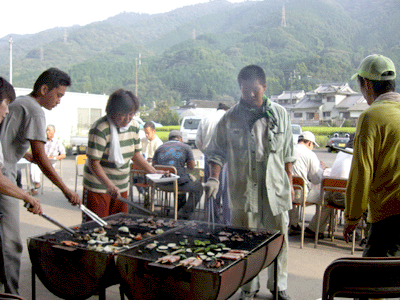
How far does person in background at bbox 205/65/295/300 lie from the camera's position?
326 centimetres

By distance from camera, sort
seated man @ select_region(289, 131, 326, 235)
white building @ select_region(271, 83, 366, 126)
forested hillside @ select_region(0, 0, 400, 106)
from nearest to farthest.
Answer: seated man @ select_region(289, 131, 326, 235) < forested hillside @ select_region(0, 0, 400, 106) < white building @ select_region(271, 83, 366, 126)

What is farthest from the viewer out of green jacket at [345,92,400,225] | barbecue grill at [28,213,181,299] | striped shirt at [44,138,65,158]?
striped shirt at [44,138,65,158]

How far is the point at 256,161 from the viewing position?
3.31m

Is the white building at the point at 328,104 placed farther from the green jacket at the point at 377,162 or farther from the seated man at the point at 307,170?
the green jacket at the point at 377,162

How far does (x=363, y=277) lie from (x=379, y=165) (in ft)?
2.25

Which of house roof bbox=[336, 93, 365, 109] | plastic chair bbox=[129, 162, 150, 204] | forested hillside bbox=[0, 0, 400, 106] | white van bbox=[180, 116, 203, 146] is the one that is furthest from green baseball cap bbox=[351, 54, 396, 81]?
house roof bbox=[336, 93, 365, 109]

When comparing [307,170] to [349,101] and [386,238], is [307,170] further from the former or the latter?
[349,101]

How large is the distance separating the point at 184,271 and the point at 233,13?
93.6 m

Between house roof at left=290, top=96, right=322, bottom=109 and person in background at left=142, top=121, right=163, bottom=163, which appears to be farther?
house roof at left=290, top=96, right=322, bottom=109

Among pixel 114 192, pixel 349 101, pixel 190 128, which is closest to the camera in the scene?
pixel 114 192

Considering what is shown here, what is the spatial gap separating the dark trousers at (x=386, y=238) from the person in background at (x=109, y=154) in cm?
209

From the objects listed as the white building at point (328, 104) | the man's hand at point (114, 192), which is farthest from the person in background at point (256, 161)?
the white building at point (328, 104)

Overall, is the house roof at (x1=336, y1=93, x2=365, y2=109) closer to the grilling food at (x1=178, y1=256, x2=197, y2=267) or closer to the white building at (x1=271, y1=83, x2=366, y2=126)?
the white building at (x1=271, y1=83, x2=366, y2=126)

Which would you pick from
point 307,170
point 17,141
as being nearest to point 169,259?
point 17,141
